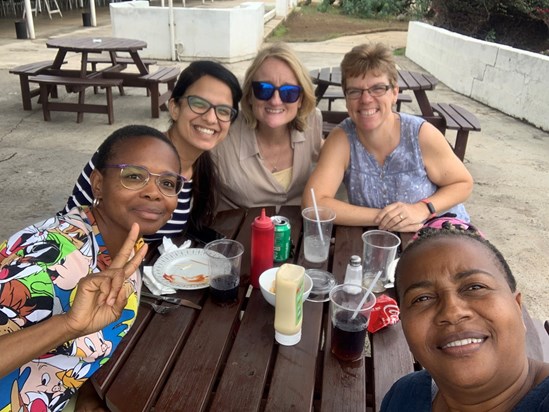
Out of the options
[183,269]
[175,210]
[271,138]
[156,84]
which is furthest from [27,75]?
[183,269]

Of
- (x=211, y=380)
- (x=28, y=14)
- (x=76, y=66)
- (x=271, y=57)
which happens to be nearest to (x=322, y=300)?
(x=211, y=380)

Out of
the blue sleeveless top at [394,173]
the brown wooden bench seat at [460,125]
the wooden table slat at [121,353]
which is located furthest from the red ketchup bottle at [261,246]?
the brown wooden bench seat at [460,125]

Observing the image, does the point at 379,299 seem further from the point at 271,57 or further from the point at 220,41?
the point at 220,41

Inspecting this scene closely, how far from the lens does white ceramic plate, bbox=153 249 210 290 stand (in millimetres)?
1875

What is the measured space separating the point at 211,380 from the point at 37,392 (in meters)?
0.51

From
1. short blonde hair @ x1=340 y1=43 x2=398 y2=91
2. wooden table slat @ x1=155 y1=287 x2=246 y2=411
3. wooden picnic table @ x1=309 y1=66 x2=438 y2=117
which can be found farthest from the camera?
wooden picnic table @ x1=309 y1=66 x2=438 y2=117

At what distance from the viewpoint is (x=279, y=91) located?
8.60 ft

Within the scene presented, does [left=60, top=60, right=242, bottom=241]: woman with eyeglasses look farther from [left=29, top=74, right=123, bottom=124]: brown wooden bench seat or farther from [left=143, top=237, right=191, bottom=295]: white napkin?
[left=29, top=74, right=123, bottom=124]: brown wooden bench seat

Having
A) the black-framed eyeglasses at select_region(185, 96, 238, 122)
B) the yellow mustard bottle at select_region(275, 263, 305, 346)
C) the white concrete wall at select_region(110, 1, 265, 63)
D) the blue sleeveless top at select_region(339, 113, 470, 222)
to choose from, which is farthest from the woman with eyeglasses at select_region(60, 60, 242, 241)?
the white concrete wall at select_region(110, 1, 265, 63)

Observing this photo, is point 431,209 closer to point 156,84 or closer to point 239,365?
point 239,365

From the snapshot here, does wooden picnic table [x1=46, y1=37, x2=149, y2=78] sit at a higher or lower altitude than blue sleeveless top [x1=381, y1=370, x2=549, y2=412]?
lower

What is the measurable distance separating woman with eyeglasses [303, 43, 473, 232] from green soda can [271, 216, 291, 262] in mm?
444

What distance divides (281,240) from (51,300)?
37.3 inches

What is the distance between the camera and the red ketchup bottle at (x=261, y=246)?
1.86m
